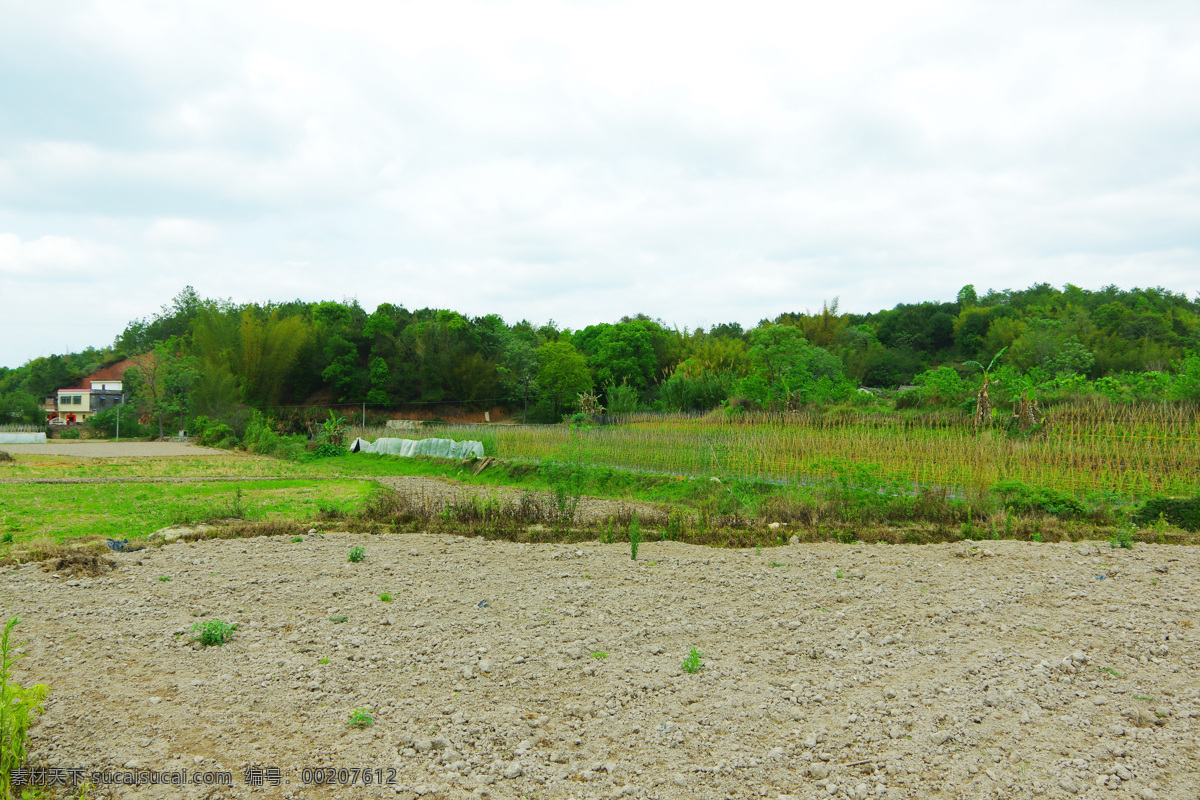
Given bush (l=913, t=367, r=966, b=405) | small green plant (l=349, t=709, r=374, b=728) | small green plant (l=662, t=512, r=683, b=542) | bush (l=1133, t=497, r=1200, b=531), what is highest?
bush (l=913, t=367, r=966, b=405)

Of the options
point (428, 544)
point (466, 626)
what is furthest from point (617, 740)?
point (428, 544)

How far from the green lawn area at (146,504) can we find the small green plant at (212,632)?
4460 mm

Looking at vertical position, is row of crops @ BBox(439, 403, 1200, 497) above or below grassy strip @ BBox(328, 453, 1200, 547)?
above

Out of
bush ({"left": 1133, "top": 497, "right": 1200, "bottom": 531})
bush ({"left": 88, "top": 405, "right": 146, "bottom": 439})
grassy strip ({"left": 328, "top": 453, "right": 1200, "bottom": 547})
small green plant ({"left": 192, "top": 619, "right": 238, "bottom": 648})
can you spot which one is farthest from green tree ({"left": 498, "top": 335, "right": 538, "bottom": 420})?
small green plant ({"left": 192, "top": 619, "right": 238, "bottom": 648})

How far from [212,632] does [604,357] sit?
37678mm

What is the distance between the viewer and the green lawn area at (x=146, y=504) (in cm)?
833

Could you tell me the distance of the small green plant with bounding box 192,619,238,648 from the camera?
4.16m

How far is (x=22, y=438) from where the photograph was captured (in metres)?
30.9

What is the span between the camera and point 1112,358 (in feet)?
113

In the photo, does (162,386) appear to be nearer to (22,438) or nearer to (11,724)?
(22,438)

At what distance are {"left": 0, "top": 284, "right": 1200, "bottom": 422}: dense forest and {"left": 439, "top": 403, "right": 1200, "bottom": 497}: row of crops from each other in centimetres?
978

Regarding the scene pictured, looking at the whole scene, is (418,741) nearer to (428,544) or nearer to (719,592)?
(719,592)

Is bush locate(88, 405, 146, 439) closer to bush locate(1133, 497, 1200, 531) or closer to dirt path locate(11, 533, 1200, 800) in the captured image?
dirt path locate(11, 533, 1200, 800)

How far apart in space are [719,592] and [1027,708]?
7.69 feet
